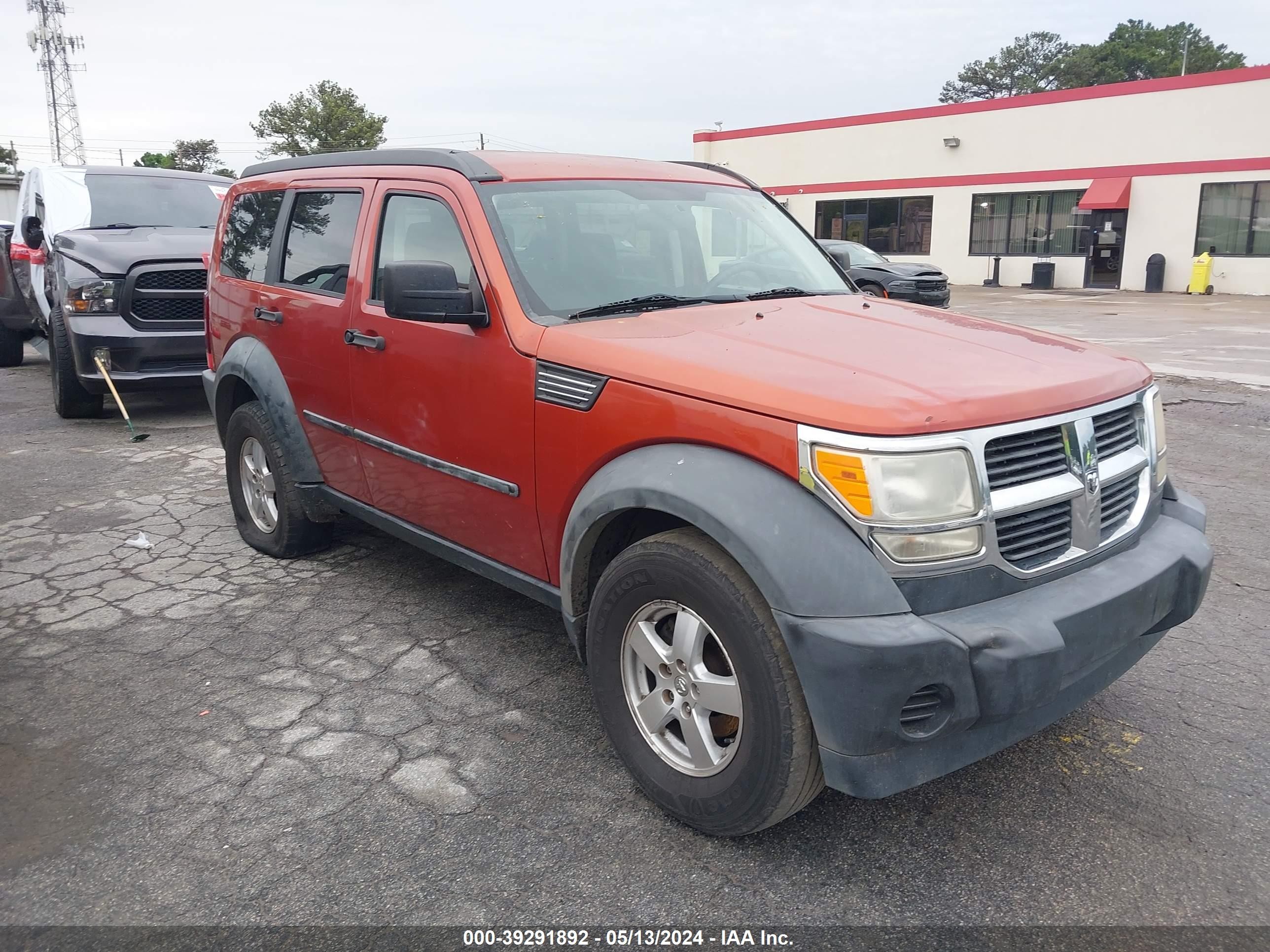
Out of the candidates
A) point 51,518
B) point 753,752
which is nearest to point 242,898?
point 753,752

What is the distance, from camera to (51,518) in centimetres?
598

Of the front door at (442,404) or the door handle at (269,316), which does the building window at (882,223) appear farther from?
the front door at (442,404)

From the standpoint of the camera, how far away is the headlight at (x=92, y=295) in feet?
27.0

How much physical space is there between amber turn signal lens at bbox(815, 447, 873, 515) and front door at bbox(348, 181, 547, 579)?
1.13 meters

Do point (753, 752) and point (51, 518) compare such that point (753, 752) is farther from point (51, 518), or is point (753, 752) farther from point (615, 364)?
point (51, 518)

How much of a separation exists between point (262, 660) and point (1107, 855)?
308cm

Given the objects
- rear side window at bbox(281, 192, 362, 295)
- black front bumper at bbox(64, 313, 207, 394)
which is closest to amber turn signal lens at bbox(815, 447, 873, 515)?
rear side window at bbox(281, 192, 362, 295)

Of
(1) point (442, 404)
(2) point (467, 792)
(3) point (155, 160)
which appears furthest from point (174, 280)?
(3) point (155, 160)

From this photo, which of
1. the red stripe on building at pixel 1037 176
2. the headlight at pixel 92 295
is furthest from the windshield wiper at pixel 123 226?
the red stripe on building at pixel 1037 176

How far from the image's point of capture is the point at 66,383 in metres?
8.75

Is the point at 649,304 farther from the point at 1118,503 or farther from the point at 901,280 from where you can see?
the point at 901,280

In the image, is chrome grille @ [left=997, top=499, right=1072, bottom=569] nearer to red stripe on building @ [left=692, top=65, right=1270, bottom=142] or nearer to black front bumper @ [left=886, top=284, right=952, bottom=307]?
black front bumper @ [left=886, top=284, right=952, bottom=307]

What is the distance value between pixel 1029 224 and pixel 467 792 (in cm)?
2972

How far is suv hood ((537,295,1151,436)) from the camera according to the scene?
8.12 feet
